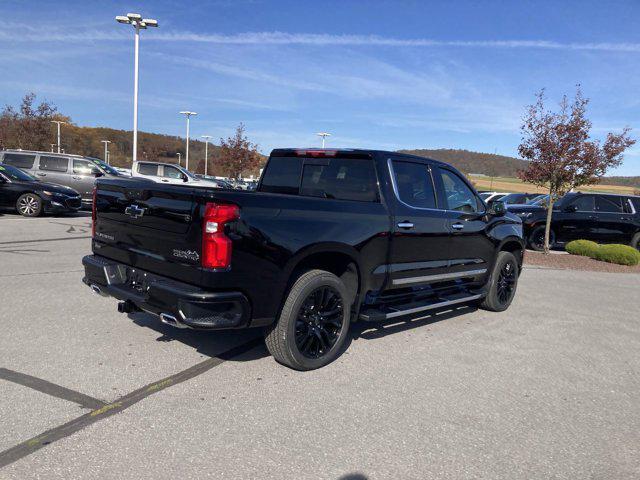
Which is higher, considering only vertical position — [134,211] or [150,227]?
[134,211]

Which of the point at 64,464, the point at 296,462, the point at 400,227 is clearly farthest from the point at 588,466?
the point at 64,464

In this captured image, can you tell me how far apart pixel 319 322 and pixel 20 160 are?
17.5 meters

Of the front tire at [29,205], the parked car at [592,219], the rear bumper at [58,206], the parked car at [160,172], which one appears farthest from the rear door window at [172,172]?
the parked car at [592,219]

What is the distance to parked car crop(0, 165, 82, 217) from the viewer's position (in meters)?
14.4

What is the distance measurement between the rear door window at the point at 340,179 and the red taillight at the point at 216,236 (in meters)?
1.65

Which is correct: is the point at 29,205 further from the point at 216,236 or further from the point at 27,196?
the point at 216,236

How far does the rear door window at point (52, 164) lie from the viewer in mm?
18078

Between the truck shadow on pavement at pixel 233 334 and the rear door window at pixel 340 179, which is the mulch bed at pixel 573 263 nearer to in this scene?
the truck shadow on pavement at pixel 233 334

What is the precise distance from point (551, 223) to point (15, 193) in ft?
48.1

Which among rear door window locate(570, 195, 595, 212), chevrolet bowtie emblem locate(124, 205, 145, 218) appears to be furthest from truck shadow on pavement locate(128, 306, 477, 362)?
rear door window locate(570, 195, 595, 212)

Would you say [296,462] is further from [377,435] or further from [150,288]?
[150,288]

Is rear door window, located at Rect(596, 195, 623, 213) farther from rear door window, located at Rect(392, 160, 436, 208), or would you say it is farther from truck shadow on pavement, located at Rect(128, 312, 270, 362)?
truck shadow on pavement, located at Rect(128, 312, 270, 362)

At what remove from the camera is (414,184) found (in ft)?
17.2

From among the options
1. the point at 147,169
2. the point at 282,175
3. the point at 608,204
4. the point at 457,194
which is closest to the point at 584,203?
the point at 608,204
